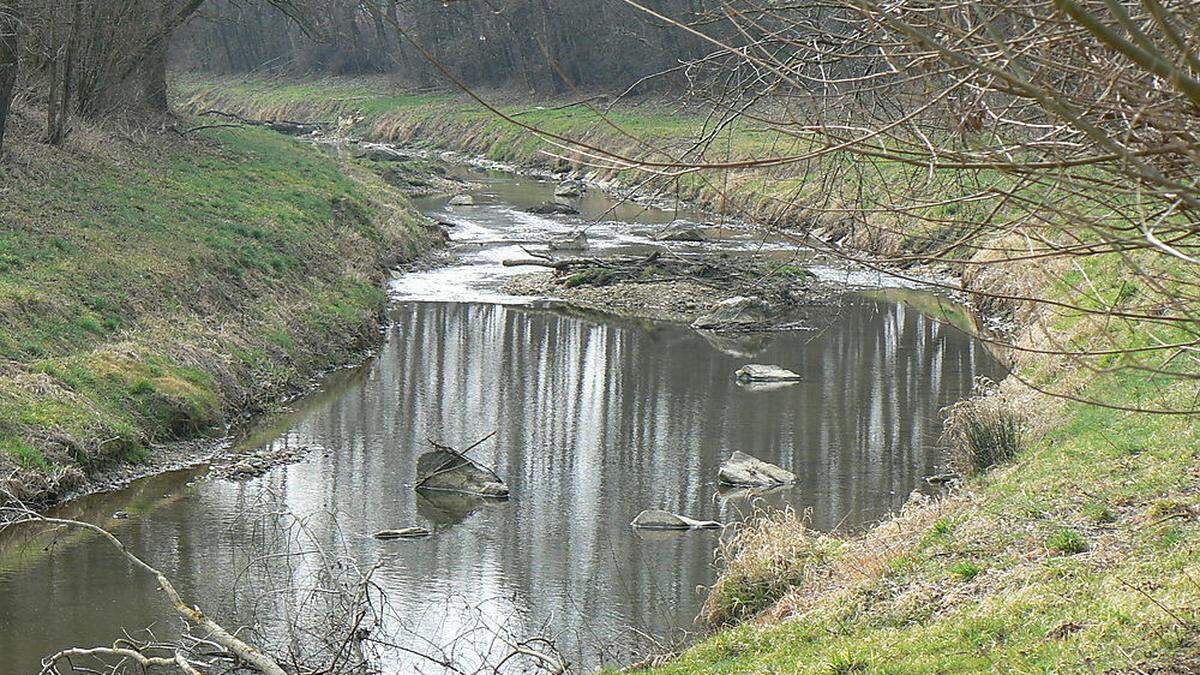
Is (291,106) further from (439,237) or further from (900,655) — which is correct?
(900,655)

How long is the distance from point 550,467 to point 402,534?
3.09 m

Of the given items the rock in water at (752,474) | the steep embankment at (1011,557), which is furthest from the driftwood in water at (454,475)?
the steep embankment at (1011,557)

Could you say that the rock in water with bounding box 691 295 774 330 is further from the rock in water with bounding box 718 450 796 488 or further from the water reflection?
the rock in water with bounding box 718 450 796 488

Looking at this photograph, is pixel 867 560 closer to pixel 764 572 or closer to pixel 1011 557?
pixel 764 572

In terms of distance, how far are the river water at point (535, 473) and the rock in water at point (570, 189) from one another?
17.0 meters

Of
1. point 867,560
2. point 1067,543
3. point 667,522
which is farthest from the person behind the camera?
point 667,522

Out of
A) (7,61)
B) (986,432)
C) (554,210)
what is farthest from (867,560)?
(554,210)

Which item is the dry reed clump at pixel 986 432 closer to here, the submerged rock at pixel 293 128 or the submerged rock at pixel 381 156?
the submerged rock at pixel 381 156

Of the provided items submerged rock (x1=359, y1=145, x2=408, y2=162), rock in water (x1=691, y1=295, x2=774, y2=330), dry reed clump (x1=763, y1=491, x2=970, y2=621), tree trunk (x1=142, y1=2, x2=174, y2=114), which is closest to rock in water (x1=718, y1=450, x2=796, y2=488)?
dry reed clump (x1=763, y1=491, x2=970, y2=621)

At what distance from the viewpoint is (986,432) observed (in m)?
15.4

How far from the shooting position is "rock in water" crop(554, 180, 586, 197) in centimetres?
4508

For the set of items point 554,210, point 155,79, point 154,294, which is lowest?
point 154,294

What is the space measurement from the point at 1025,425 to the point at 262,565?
27.4 ft

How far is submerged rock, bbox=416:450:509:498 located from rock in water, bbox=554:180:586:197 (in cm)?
2940
